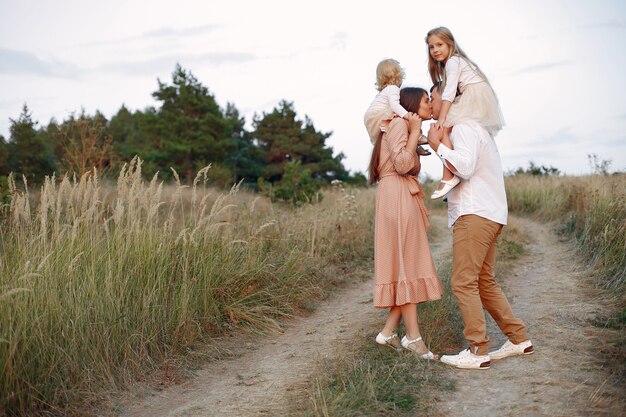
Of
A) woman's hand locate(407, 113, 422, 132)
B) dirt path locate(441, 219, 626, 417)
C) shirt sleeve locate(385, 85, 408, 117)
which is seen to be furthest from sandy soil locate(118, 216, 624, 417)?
shirt sleeve locate(385, 85, 408, 117)

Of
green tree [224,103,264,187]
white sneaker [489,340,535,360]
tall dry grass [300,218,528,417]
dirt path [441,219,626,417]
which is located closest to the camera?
dirt path [441,219,626,417]

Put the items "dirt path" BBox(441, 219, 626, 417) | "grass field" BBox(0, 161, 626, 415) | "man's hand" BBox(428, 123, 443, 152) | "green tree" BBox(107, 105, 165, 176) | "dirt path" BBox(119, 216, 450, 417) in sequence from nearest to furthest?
1. "dirt path" BBox(441, 219, 626, 417)
2. "grass field" BBox(0, 161, 626, 415)
3. "dirt path" BBox(119, 216, 450, 417)
4. "man's hand" BBox(428, 123, 443, 152)
5. "green tree" BBox(107, 105, 165, 176)

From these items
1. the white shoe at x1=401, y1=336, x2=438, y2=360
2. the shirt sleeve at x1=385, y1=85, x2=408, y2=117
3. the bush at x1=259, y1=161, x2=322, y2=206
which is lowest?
the white shoe at x1=401, y1=336, x2=438, y2=360

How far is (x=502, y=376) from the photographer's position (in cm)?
407

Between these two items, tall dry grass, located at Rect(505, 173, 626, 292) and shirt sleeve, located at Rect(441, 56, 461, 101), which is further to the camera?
tall dry grass, located at Rect(505, 173, 626, 292)

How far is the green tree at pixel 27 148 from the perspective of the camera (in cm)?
2484

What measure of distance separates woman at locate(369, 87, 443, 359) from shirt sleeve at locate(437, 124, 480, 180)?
0.35m

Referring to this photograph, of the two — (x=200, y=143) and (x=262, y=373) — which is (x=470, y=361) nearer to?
(x=262, y=373)

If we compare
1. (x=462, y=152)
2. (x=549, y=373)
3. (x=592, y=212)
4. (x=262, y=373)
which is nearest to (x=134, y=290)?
(x=262, y=373)

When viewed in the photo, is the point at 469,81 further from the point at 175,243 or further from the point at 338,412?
the point at 175,243

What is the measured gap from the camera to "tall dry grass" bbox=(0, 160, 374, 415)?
150 inches

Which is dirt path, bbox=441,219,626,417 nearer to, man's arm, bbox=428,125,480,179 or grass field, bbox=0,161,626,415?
grass field, bbox=0,161,626,415

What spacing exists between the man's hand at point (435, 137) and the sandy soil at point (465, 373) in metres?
1.69

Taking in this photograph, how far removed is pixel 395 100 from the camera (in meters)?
4.51
